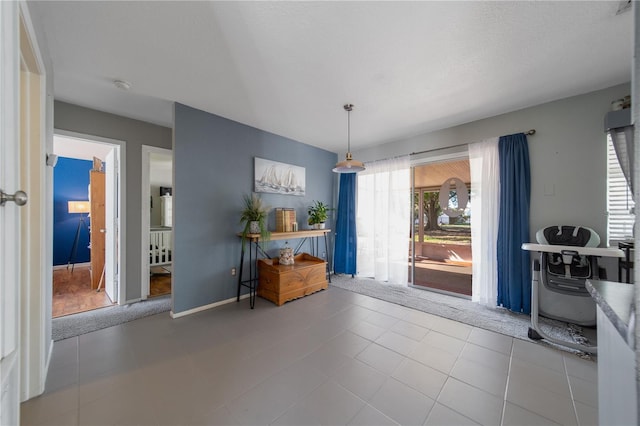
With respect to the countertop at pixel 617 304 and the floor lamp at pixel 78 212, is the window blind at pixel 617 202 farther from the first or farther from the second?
the floor lamp at pixel 78 212

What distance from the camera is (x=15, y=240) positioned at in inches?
31.4

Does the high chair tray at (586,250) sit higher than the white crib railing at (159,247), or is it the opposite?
the high chair tray at (586,250)

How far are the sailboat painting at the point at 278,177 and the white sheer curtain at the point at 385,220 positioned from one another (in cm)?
121

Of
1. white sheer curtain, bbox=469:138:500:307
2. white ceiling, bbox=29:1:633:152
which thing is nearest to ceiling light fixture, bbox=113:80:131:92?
white ceiling, bbox=29:1:633:152

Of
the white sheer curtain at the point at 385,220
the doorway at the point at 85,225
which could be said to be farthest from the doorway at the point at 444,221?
the doorway at the point at 85,225

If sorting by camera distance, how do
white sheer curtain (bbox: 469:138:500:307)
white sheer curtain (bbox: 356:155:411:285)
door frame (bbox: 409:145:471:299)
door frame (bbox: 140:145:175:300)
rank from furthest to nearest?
1. white sheer curtain (bbox: 356:155:411:285)
2. door frame (bbox: 409:145:471:299)
3. door frame (bbox: 140:145:175:300)
4. white sheer curtain (bbox: 469:138:500:307)

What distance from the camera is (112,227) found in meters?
3.29

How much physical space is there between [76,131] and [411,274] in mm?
5095

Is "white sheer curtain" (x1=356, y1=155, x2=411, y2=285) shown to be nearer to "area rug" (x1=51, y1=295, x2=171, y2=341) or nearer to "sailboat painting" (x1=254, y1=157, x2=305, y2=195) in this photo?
"sailboat painting" (x1=254, y1=157, x2=305, y2=195)

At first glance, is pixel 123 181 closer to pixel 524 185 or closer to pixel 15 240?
Result: pixel 15 240

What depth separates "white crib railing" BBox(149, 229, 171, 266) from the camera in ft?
14.2

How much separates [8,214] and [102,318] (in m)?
2.76

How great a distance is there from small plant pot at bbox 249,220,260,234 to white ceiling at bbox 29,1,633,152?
1.44 meters

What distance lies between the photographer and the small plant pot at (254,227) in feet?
10.3
